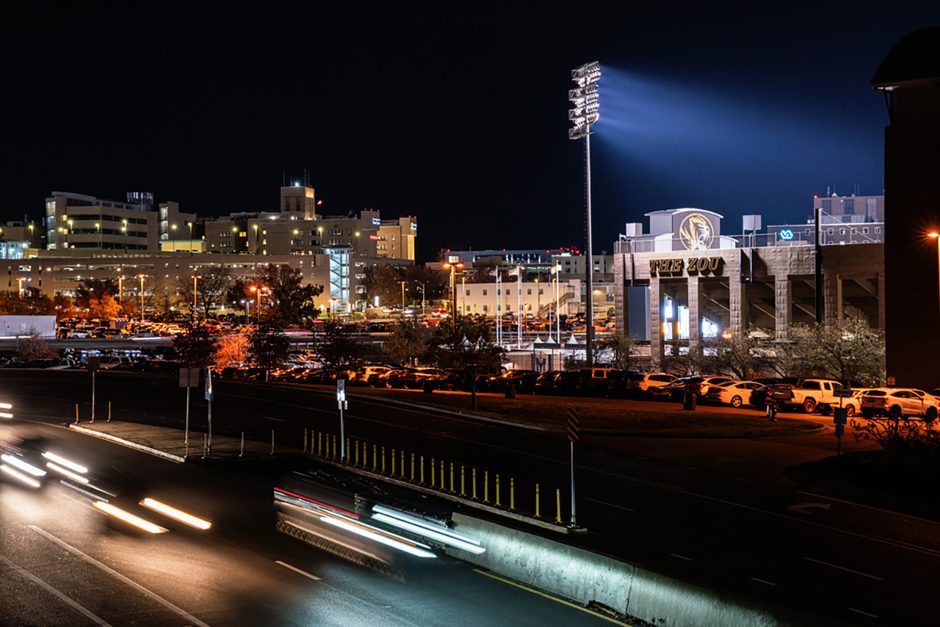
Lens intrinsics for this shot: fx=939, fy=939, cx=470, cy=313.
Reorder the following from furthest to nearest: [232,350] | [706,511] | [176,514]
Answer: [232,350], [706,511], [176,514]

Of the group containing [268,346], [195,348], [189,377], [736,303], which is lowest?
[195,348]

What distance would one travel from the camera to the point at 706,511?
2139cm

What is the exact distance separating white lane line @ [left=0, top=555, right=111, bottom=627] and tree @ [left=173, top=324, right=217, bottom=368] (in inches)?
2094

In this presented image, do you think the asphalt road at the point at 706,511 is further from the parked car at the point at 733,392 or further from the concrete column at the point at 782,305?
the concrete column at the point at 782,305

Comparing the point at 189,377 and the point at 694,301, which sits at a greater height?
the point at 694,301

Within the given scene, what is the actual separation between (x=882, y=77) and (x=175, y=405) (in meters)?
35.8

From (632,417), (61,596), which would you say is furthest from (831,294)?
(61,596)

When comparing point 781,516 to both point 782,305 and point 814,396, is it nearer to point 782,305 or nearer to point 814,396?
point 814,396

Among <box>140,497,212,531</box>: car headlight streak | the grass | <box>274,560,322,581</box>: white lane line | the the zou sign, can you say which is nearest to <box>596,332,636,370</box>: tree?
the the zou sign

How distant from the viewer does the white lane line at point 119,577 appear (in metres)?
13.4

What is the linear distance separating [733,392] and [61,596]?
116 feet

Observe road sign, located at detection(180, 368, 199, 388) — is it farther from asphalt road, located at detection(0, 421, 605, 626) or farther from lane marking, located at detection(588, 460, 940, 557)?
lane marking, located at detection(588, 460, 940, 557)

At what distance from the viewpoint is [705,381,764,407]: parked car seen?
4400cm

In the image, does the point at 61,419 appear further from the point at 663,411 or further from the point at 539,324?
the point at 539,324
